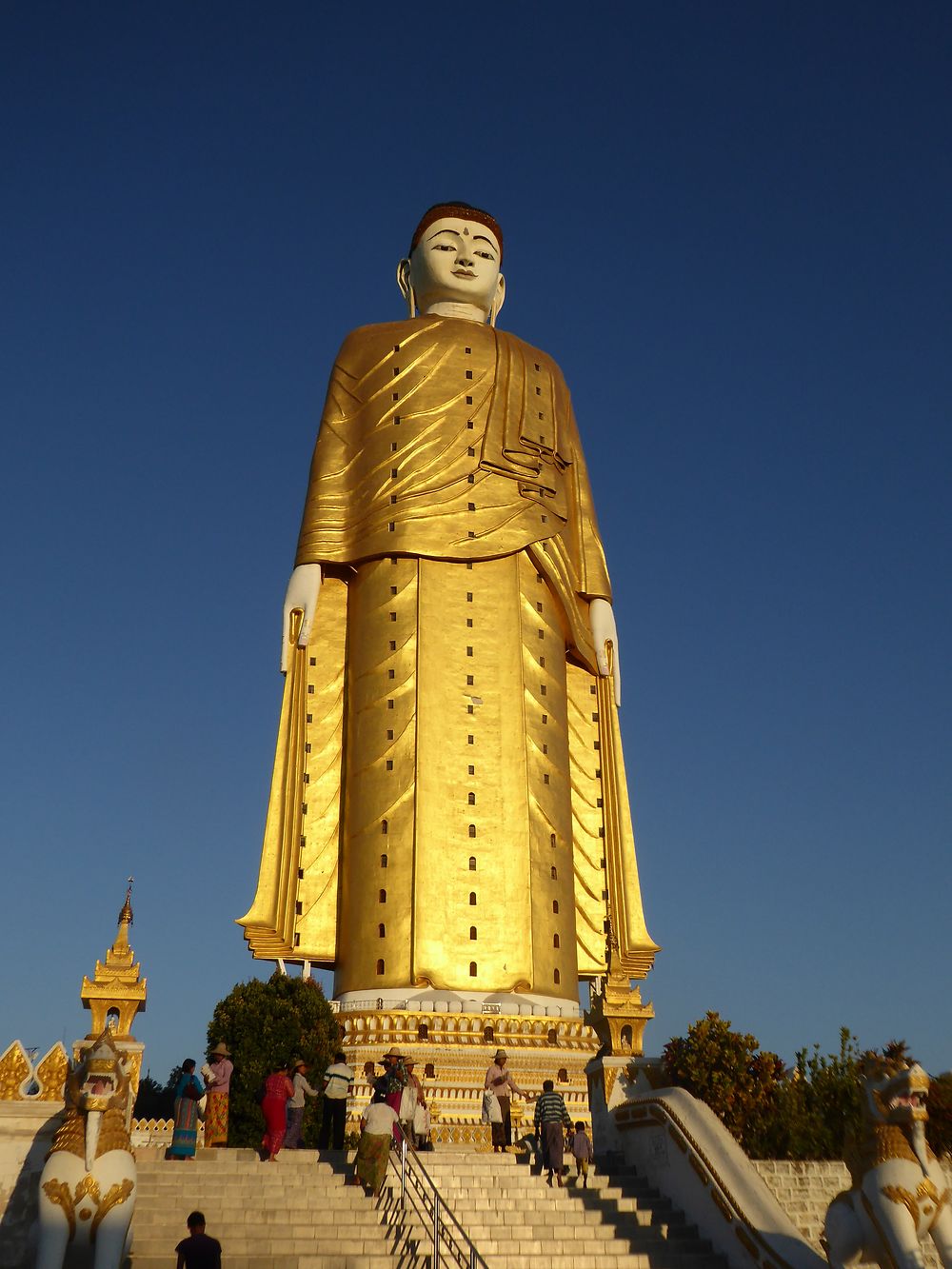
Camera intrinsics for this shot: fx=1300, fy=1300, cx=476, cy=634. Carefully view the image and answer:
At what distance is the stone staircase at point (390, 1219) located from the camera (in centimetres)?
887

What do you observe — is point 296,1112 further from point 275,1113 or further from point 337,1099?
point 275,1113

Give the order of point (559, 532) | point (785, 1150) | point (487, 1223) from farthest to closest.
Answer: point (559, 532), point (785, 1150), point (487, 1223)

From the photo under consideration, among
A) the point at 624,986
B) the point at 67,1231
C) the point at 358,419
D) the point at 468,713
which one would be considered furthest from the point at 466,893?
the point at 67,1231

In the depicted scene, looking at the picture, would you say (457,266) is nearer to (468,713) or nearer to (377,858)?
(468,713)

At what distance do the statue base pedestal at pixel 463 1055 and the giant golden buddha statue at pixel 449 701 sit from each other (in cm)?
84

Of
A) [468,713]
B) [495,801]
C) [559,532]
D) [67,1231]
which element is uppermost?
[559,532]

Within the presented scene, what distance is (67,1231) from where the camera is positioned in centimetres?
758

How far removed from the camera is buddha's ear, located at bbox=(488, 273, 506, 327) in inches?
1091

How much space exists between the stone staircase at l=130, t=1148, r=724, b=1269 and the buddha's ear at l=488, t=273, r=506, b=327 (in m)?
20.1

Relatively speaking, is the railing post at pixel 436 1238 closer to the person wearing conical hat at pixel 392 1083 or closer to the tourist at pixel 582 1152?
the person wearing conical hat at pixel 392 1083

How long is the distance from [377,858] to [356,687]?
3246mm

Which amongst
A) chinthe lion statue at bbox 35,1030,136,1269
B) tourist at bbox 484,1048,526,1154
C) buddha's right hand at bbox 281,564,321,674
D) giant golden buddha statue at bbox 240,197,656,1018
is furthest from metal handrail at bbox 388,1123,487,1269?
buddha's right hand at bbox 281,564,321,674

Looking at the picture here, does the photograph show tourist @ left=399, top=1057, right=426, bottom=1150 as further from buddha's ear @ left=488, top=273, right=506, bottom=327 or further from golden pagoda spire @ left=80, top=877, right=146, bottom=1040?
buddha's ear @ left=488, top=273, right=506, bottom=327

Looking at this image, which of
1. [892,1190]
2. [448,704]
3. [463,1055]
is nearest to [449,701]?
[448,704]
